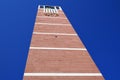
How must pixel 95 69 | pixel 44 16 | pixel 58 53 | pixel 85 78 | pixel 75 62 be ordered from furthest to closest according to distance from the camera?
pixel 44 16, pixel 58 53, pixel 75 62, pixel 95 69, pixel 85 78

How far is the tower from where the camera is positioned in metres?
2.47

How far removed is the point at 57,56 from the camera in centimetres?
292

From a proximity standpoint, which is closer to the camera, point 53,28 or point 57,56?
point 57,56

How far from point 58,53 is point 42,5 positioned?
2857 millimetres

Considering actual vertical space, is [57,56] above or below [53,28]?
above

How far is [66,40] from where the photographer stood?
3525mm

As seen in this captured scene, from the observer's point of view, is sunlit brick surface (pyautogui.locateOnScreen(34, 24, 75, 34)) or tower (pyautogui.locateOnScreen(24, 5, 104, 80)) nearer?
tower (pyautogui.locateOnScreen(24, 5, 104, 80))

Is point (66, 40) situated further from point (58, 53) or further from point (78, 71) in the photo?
point (78, 71)

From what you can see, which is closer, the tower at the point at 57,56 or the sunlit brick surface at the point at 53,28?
the tower at the point at 57,56

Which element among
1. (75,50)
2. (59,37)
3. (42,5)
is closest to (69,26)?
(59,37)

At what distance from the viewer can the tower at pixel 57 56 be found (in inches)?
97.1

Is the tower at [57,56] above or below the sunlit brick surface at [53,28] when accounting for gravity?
above

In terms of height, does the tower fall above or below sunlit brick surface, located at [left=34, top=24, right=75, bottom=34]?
above

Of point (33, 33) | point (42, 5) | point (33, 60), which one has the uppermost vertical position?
point (33, 60)
